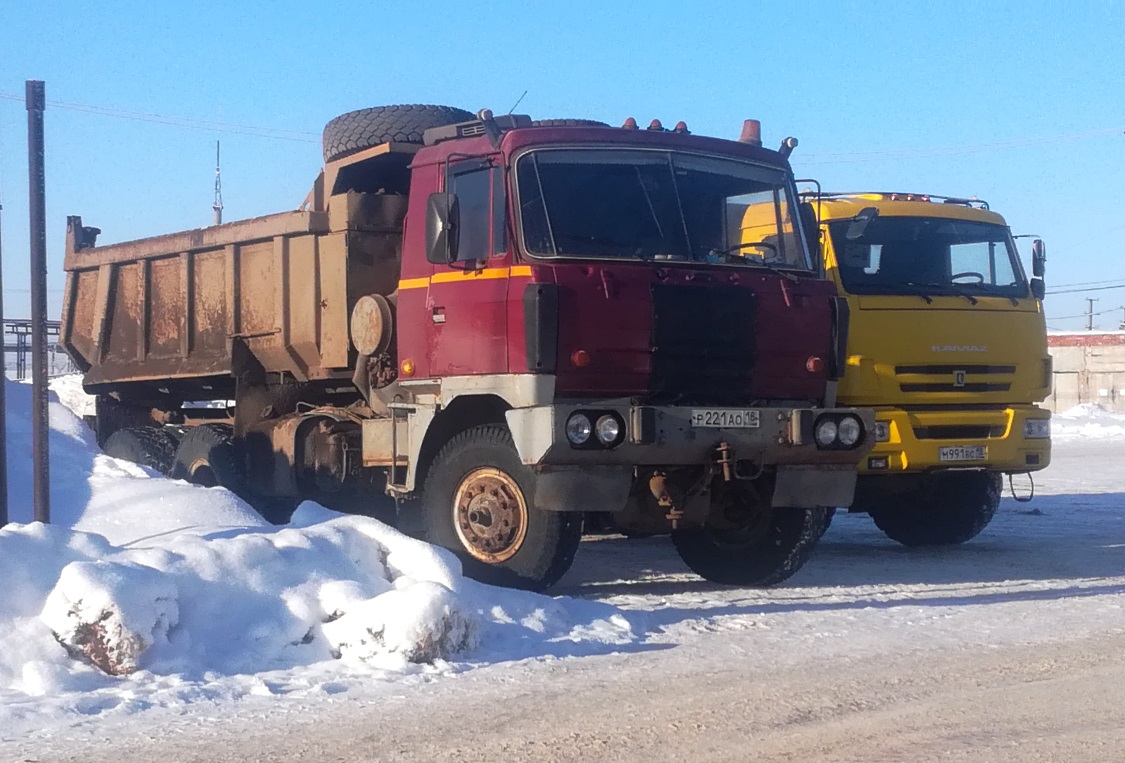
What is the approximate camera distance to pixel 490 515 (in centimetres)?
831

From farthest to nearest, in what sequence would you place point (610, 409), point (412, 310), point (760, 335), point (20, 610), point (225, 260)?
point (225, 260) → point (412, 310) → point (760, 335) → point (610, 409) → point (20, 610)

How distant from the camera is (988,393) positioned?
1103 centimetres

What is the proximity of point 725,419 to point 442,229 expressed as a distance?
2.09 metres

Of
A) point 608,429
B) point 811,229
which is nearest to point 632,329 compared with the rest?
point 608,429

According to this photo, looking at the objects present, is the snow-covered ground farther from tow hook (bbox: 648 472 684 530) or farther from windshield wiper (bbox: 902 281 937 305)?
windshield wiper (bbox: 902 281 937 305)

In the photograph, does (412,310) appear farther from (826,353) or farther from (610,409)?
(826,353)

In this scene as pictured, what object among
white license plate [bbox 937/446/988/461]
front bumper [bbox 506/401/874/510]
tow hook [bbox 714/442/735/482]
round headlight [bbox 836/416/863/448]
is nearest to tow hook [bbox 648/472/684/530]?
front bumper [bbox 506/401/874/510]

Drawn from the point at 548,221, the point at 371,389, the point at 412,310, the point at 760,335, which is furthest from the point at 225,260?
the point at 760,335

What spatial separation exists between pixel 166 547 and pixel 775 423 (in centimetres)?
363

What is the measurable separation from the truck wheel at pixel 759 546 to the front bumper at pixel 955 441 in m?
1.45

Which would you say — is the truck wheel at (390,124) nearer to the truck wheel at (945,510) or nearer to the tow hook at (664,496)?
the tow hook at (664,496)

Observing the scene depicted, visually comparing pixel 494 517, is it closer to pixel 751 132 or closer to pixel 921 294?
pixel 751 132

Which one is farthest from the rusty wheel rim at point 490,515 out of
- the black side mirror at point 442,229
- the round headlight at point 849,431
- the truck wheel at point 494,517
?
the round headlight at point 849,431

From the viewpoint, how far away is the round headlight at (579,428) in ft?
24.9
